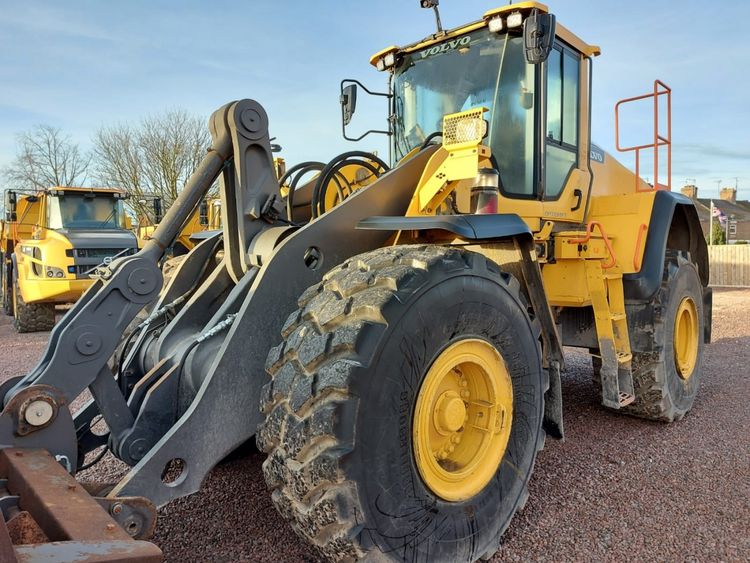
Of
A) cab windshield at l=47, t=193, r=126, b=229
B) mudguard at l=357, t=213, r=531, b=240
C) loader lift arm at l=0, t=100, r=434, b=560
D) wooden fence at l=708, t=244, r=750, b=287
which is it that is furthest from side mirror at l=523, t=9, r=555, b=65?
wooden fence at l=708, t=244, r=750, b=287

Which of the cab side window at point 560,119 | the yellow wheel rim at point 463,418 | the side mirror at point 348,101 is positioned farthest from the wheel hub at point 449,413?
the side mirror at point 348,101

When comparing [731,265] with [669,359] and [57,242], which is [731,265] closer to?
[669,359]

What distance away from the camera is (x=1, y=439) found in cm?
225

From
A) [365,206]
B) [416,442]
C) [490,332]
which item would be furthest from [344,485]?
[365,206]

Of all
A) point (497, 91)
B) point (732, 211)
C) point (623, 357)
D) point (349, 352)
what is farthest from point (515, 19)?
point (732, 211)

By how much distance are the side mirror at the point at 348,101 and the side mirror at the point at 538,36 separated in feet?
5.59

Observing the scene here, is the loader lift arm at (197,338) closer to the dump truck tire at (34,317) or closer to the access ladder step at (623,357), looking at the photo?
the access ladder step at (623,357)

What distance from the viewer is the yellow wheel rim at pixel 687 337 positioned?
17.3ft

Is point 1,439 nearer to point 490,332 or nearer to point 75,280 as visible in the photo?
point 490,332

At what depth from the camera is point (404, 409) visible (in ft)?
7.74

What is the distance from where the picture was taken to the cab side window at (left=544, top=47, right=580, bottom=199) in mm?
4258

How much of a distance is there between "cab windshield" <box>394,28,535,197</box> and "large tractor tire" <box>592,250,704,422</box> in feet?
4.88

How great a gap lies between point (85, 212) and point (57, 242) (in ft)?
5.37

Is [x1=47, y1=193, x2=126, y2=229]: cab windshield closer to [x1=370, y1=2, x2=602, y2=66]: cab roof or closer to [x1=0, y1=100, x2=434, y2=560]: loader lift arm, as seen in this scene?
[x1=370, y1=2, x2=602, y2=66]: cab roof
